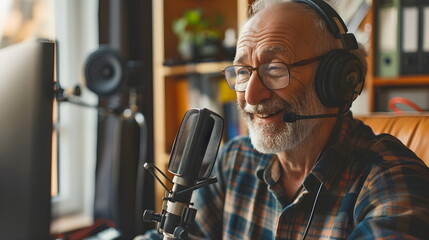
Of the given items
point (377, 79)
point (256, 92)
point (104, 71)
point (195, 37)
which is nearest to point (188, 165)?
point (256, 92)

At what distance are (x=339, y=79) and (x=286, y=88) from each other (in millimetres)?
147

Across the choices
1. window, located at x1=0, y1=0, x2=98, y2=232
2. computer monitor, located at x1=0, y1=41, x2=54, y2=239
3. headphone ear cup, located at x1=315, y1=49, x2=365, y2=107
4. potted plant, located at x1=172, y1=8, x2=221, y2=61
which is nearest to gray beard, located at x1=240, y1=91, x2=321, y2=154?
headphone ear cup, located at x1=315, y1=49, x2=365, y2=107

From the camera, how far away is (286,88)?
0.96m

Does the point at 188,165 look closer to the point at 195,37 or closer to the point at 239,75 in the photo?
the point at 239,75

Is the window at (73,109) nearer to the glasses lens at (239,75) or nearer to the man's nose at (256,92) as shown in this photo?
the glasses lens at (239,75)

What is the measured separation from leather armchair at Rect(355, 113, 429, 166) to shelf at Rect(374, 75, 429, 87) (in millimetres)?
520

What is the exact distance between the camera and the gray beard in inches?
37.8

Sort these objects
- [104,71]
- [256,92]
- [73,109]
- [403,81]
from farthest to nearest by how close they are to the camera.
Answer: [73,109], [403,81], [104,71], [256,92]

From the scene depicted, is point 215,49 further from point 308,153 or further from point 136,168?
point 308,153

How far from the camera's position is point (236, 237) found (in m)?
1.09

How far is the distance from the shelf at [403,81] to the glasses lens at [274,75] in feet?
2.80

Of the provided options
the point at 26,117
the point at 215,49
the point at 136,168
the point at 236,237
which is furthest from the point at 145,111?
the point at 26,117

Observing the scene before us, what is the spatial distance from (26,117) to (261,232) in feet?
2.08

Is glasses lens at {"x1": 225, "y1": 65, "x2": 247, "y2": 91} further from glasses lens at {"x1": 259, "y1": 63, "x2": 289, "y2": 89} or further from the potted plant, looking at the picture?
the potted plant
